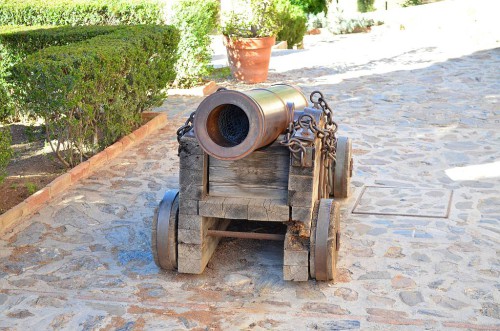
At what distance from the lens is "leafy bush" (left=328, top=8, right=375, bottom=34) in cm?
1914

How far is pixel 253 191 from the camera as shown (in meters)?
4.70

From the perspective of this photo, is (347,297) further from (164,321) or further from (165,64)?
(165,64)

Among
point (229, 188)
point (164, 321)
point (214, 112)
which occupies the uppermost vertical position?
point (214, 112)

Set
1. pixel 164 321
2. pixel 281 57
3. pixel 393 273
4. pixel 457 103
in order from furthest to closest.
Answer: pixel 281 57 < pixel 457 103 < pixel 393 273 < pixel 164 321

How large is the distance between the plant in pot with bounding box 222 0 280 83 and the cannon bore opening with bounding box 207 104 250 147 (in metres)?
7.14

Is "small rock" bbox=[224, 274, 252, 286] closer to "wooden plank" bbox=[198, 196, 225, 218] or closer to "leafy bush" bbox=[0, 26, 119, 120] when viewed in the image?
"wooden plank" bbox=[198, 196, 225, 218]

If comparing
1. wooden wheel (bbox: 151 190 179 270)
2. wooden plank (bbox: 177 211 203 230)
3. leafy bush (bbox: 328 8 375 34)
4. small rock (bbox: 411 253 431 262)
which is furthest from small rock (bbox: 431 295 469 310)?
leafy bush (bbox: 328 8 375 34)

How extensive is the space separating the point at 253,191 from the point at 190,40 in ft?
22.0

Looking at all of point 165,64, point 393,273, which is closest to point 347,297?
point 393,273

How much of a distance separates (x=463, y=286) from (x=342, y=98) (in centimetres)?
607

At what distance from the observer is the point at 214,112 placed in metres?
4.43

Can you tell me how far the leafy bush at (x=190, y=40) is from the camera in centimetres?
1097

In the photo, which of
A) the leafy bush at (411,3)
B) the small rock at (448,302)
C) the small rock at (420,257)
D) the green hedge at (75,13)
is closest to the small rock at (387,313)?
the small rock at (448,302)

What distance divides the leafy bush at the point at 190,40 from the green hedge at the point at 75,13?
0.68 m
